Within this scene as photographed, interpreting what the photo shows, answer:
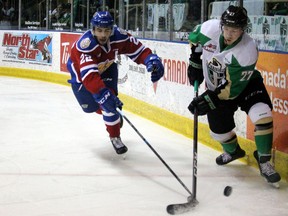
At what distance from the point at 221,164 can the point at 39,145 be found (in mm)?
1401

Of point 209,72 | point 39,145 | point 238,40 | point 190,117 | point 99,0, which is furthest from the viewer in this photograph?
point 99,0

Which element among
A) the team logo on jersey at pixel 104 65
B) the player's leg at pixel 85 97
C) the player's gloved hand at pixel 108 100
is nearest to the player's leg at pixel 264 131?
the player's gloved hand at pixel 108 100

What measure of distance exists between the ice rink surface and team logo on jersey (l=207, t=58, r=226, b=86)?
1.85 ft

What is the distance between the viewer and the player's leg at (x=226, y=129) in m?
3.44

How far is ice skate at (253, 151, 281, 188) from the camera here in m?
3.12

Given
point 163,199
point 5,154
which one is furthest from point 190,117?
point 163,199

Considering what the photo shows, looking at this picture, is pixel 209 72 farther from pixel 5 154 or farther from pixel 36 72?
pixel 36 72

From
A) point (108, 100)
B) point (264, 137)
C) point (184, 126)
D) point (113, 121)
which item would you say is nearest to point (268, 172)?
point (264, 137)

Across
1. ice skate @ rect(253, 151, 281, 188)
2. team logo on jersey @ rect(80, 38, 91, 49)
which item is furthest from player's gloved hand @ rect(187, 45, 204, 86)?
team logo on jersey @ rect(80, 38, 91, 49)

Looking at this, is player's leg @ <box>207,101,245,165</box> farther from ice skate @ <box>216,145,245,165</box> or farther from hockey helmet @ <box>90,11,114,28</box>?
hockey helmet @ <box>90,11,114,28</box>

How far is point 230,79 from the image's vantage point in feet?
10.4

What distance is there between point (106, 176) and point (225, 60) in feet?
3.17

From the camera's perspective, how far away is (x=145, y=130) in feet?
16.4

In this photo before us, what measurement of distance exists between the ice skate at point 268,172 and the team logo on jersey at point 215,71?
1.69 feet
